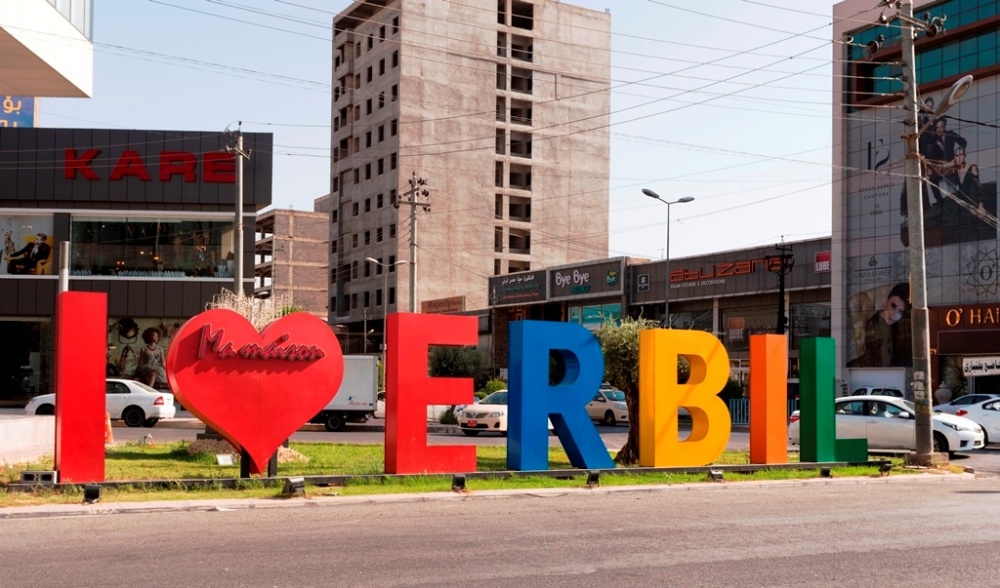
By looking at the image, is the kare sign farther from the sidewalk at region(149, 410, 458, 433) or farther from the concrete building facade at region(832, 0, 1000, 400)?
the concrete building facade at region(832, 0, 1000, 400)

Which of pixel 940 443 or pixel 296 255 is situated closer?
pixel 940 443

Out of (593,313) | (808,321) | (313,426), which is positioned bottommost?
(313,426)

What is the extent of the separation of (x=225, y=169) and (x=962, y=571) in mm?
37485

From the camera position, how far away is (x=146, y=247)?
43.0 m

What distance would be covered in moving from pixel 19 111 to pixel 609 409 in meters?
52.0

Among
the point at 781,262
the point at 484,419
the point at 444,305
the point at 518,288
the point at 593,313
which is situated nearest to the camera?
the point at 484,419

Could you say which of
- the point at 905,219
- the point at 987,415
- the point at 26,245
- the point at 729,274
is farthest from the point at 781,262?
the point at 26,245

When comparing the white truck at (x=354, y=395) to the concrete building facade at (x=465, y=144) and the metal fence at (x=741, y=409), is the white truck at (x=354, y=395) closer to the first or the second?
the metal fence at (x=741, y=409)

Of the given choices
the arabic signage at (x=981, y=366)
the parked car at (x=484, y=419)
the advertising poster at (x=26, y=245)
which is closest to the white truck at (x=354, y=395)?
the parked car at (x=484, y=419)

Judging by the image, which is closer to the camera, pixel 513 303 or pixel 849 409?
pixel 849 409

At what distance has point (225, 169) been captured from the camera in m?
43.0

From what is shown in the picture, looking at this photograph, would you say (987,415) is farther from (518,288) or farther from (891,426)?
(518,288)

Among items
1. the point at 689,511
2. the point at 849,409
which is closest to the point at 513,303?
the point at 849,409

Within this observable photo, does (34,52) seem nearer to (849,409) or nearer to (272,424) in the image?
(272,424)
